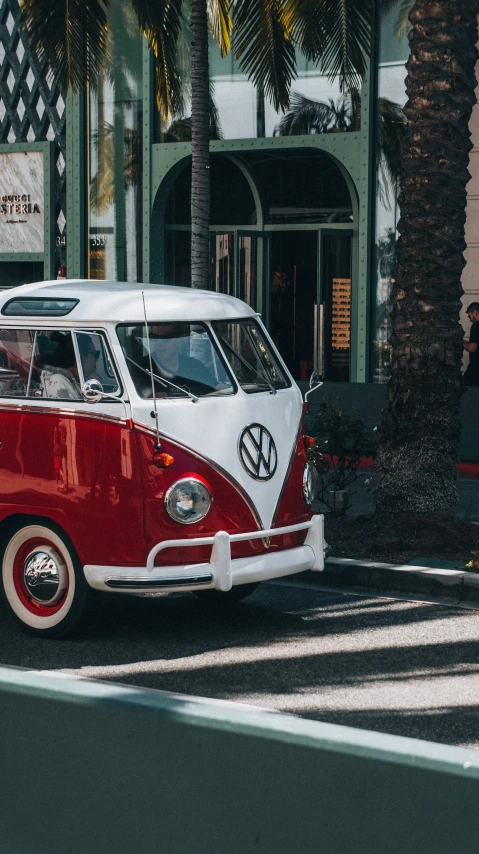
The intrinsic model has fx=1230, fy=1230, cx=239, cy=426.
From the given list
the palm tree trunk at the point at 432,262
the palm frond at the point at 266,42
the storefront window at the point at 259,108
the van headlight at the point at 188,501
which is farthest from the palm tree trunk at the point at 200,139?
the van headlight at the point at 188,501

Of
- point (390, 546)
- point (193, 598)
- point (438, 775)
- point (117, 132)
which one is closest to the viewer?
point (438, 775)

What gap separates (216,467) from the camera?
727 centimetres

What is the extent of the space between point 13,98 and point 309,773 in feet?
64.0

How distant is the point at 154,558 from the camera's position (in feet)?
23.2

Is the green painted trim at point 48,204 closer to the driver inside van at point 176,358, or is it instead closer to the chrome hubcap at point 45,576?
the driver inside van at point 176,358

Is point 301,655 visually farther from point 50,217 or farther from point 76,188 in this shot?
point 50,217

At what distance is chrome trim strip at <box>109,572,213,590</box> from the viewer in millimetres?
7031

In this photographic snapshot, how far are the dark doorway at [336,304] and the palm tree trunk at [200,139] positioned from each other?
13.9ft

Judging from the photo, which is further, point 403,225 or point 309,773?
point 403,225

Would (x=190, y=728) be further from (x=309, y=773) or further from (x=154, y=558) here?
(x=154, y=558)

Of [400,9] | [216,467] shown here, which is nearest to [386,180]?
[400,9]

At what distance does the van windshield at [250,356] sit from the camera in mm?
7812

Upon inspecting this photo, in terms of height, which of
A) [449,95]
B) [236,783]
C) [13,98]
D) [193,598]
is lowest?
[193,598]

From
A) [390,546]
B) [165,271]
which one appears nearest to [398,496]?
[390,546]
